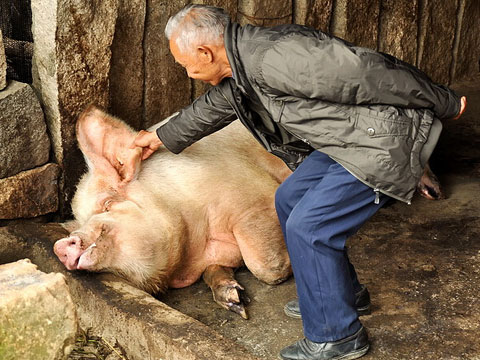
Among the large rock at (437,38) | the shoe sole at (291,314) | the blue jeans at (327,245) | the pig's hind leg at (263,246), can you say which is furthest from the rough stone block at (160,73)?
the large rock at (437,38)

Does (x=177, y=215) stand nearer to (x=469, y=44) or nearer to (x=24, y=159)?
(x=24, y=159)

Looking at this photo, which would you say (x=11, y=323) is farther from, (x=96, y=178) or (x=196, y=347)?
(x=96, y=178)

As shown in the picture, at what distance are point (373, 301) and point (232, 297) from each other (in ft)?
2.59

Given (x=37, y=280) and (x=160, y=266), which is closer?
(x=37, y=280)

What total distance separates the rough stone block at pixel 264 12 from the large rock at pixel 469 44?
2.59 metres

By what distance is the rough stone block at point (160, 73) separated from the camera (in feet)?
16.4

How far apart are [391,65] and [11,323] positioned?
6.48 ft

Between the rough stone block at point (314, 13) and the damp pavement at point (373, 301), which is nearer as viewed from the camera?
the damp pavement at point (373, 301)

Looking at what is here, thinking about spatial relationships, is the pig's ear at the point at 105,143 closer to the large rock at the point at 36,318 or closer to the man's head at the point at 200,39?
the man's head at the point at 200,39

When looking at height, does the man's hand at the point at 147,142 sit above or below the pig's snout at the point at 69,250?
above

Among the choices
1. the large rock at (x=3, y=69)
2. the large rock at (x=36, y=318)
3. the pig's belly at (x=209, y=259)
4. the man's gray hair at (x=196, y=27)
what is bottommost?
Result: the pig's belly at (x=209, y=259)

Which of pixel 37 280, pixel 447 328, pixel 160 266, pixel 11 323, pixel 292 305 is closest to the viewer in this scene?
pixel 11 323

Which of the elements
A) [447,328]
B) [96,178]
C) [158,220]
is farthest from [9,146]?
[447,328]

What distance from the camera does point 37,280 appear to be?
11.2 feet
